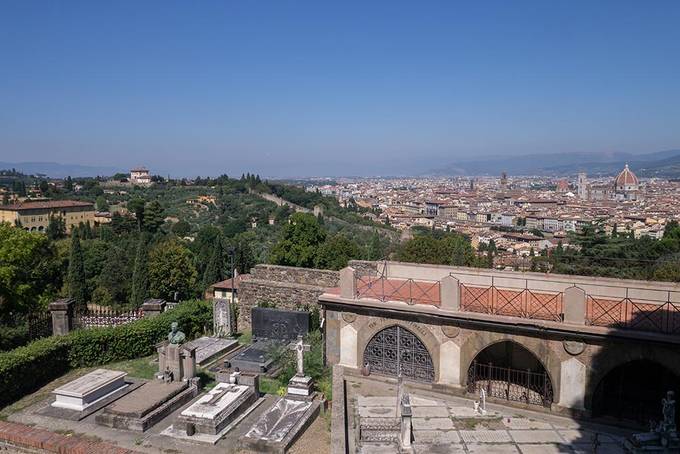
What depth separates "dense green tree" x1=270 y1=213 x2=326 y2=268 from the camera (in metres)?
38.2

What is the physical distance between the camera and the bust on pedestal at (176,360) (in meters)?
14.6

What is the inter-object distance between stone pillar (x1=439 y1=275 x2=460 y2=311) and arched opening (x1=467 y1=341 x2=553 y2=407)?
142 centimetres

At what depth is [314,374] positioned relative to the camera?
15.0m

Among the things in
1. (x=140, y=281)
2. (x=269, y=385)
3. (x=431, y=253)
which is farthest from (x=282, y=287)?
(x=140, y=281)

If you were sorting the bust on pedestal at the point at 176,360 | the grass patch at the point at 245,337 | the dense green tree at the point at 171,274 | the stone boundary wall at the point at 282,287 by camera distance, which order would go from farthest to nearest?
1. the dense green tree at the point at 171,274
2. the stone boundary wall at the point at 282,287
3. the grass patch at the point at 245,337
4. the bust on pedestal at the point at 176,360

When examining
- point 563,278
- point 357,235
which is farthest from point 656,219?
point 563,278

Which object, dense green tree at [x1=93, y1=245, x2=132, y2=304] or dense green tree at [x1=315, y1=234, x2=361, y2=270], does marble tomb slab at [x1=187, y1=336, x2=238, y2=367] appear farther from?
dense green tree at [x1=93, y1=245, x2=132, y2=304]

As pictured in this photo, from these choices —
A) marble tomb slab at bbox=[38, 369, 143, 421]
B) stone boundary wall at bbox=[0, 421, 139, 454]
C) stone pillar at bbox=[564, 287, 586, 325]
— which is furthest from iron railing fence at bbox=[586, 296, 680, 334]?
marble tomb slab at bbox=[38, 369, 143, 421]

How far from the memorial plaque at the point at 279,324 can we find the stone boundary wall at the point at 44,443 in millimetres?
8789

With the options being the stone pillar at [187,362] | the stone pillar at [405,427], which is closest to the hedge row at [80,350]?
the stone pillar at [187,362]

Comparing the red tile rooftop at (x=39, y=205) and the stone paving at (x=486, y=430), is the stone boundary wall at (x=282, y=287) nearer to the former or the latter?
the stone paving at (x=486, y=430)

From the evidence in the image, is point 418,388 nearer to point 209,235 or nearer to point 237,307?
point 237,307

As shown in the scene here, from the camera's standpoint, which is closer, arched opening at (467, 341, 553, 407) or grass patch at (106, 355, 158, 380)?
arched opening at (467, 341, 553, 407)

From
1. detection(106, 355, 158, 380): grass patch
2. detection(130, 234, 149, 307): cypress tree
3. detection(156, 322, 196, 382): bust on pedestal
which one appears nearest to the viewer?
detection(156, 322, 196, 382): bust on pedestal
